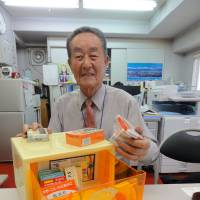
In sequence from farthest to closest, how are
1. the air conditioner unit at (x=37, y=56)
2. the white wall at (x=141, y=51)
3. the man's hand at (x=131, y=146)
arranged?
the air conditioner unit at (x=37, y=56) < the white wall at (x=141, y=51) < the man's hand at (x=131, y=146)

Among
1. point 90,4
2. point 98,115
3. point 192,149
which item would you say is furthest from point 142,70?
point 192,149

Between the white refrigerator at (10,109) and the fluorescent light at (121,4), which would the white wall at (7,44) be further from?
the fluorescent light at (121,4)

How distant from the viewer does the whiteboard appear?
404 cm

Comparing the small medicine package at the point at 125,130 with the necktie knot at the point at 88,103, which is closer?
the small medicine package at the point at 125,130

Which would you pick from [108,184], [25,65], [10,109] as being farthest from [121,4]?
[25,65]

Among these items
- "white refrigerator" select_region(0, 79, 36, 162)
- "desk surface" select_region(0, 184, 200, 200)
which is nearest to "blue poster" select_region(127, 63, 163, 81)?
"white refrigerator" select_region(0, 79, 36, 162)

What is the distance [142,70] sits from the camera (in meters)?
4.38

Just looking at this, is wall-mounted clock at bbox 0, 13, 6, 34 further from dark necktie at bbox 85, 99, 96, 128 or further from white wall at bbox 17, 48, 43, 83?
dark necktie at bbox 85, 99, 96, 128

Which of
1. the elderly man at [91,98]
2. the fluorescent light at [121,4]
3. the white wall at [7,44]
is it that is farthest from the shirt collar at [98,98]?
the white wall at [7,44]

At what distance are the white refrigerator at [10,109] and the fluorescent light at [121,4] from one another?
1.74 metres

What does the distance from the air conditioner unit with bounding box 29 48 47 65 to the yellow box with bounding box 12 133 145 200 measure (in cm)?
493

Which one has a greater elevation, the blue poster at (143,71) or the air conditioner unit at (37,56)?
the air conditioner unit at (37,56)

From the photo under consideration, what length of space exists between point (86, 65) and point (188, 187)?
27.3 inches

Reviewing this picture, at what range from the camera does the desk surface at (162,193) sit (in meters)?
0.62
